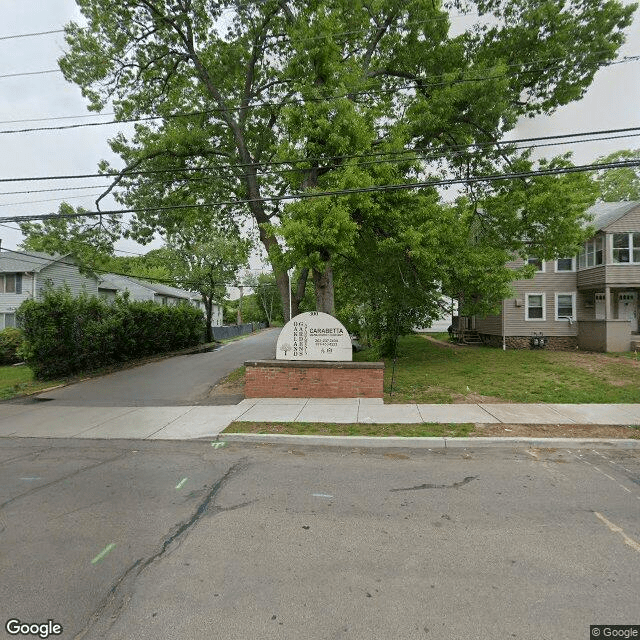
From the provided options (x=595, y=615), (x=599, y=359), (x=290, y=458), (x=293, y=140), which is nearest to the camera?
(x=595, y=615)

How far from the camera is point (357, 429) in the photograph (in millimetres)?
7492

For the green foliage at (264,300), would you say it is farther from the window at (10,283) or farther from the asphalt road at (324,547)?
the asphalt road at (324,547)

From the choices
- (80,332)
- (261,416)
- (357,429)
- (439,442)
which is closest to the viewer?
(439,442)

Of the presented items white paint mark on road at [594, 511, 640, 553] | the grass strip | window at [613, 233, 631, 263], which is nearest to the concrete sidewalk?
the grass strip

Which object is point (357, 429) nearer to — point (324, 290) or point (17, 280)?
point (324, 290)

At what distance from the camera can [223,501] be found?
15.1 feet

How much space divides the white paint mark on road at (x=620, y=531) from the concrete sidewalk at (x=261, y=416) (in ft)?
12.0

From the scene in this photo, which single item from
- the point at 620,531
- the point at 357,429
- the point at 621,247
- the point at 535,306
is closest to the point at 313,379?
the point at 357,429

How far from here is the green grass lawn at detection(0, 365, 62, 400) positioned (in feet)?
39.6

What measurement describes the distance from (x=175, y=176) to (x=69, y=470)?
13788 millimetres

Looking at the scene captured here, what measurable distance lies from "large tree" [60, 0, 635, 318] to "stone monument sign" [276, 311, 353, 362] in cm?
161

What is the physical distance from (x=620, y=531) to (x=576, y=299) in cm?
2202

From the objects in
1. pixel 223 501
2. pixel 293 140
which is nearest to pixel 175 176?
pixel 293 140

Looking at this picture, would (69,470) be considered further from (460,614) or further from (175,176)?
(175,176)
